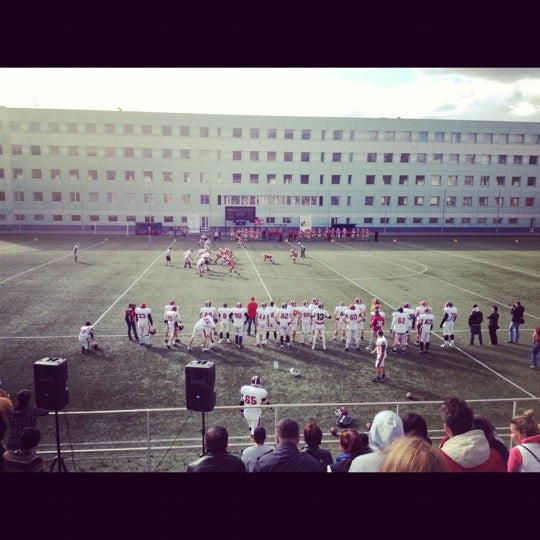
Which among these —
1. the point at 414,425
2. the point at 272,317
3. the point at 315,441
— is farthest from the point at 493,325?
the point at 315,441

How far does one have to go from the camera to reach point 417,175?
70.4m

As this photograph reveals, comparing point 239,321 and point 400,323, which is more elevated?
point 400,323

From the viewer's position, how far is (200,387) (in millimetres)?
8328

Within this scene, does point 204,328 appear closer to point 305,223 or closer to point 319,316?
point 319,316

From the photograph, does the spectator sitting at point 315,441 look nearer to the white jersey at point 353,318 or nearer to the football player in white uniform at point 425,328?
→ the white jersey at point 353,318

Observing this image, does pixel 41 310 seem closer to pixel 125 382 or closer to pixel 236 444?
pixel 125 382

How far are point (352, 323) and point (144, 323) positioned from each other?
26.6 feet

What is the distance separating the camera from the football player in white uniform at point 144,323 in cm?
1747

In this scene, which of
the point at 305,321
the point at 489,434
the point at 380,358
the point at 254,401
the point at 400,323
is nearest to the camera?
the point at 489,434

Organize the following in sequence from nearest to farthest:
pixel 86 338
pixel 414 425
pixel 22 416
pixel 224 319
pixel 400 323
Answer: pixel 414 425 → pixel 22 416 → pixel 86 338 → pixel 400 323 → pixel 224 319

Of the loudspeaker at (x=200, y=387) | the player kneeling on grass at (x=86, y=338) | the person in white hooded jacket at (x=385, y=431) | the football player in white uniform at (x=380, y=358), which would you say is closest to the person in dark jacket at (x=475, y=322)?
the football player in white uniform at (x=380, y=358)

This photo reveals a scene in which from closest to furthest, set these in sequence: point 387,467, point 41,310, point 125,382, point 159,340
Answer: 1. point 387,467
2. point 125,382
3. point 159,340
4. point 41,310
